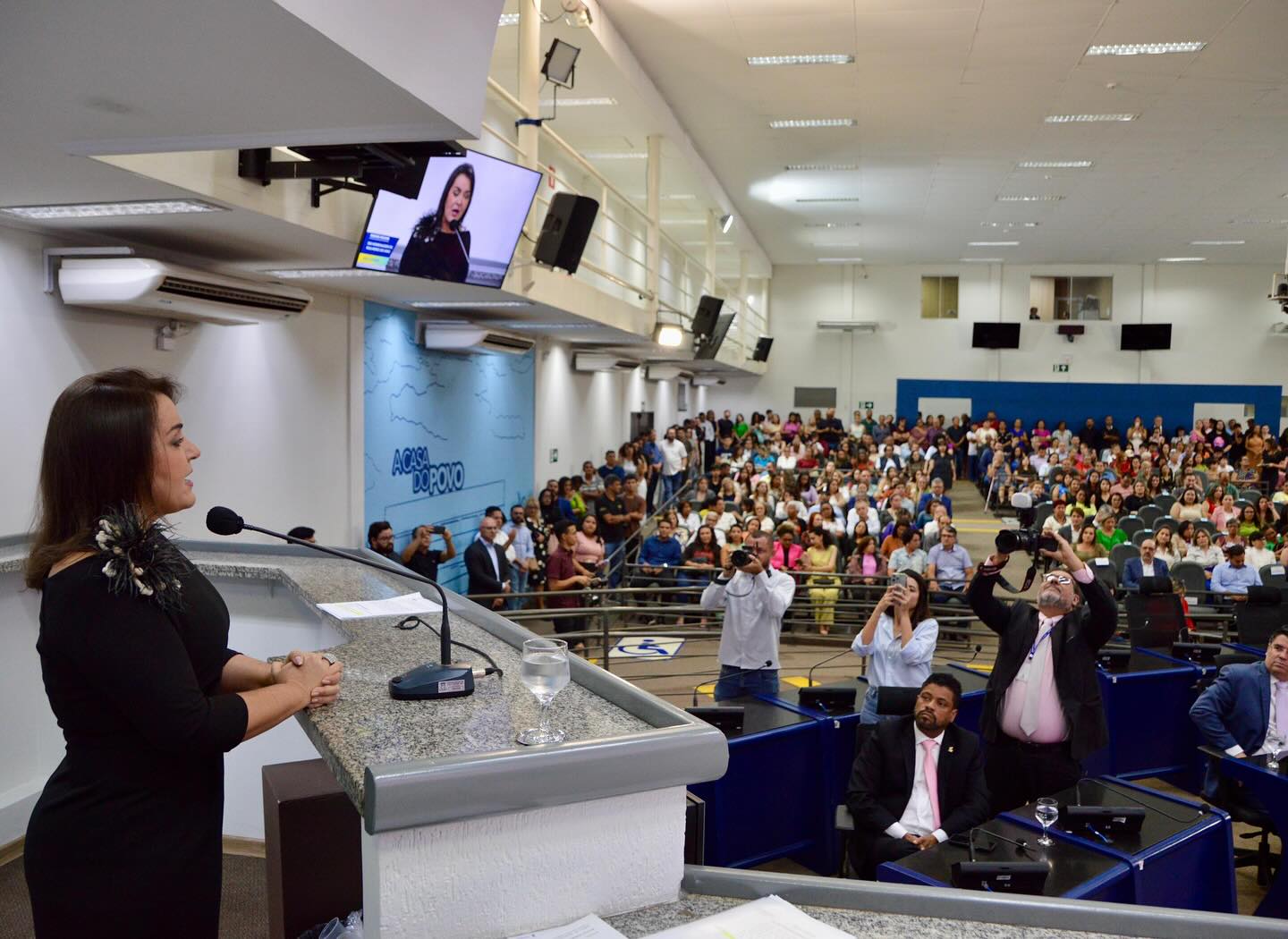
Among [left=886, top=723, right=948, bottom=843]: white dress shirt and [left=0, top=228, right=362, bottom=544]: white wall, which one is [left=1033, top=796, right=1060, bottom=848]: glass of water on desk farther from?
[left=0, top=228, right=362, bottom=544]: white wall

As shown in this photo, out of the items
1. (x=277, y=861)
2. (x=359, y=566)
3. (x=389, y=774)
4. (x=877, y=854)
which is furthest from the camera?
(x=877, y=854)

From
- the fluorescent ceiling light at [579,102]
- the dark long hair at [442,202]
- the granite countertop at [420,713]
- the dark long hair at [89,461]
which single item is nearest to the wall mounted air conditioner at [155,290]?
the dark long hair at [442,202]

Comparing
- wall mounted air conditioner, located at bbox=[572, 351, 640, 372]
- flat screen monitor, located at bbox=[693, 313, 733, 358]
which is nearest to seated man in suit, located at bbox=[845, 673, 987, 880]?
wall mounted air conditioner, located at bbox=[572, 351, 640, 372]

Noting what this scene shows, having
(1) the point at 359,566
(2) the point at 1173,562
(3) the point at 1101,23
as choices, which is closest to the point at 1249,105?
(3) the point at 1101,23

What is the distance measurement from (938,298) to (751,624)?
72.1 ft

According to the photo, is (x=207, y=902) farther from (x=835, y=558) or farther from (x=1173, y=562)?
(x=1173, y=562)

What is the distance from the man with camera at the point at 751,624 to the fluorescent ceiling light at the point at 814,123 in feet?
25.8

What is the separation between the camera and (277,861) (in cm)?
232

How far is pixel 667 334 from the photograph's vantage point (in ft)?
42.0

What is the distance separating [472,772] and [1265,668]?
17.2 feet

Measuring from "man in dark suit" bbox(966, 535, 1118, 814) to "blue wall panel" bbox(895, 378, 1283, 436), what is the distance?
21886 millimetres

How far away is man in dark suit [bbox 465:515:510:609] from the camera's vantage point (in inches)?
345

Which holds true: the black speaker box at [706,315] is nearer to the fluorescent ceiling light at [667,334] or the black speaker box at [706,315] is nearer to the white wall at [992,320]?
the fluorescent ceiling light at [667,334]

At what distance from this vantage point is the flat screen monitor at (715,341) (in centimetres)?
1584
